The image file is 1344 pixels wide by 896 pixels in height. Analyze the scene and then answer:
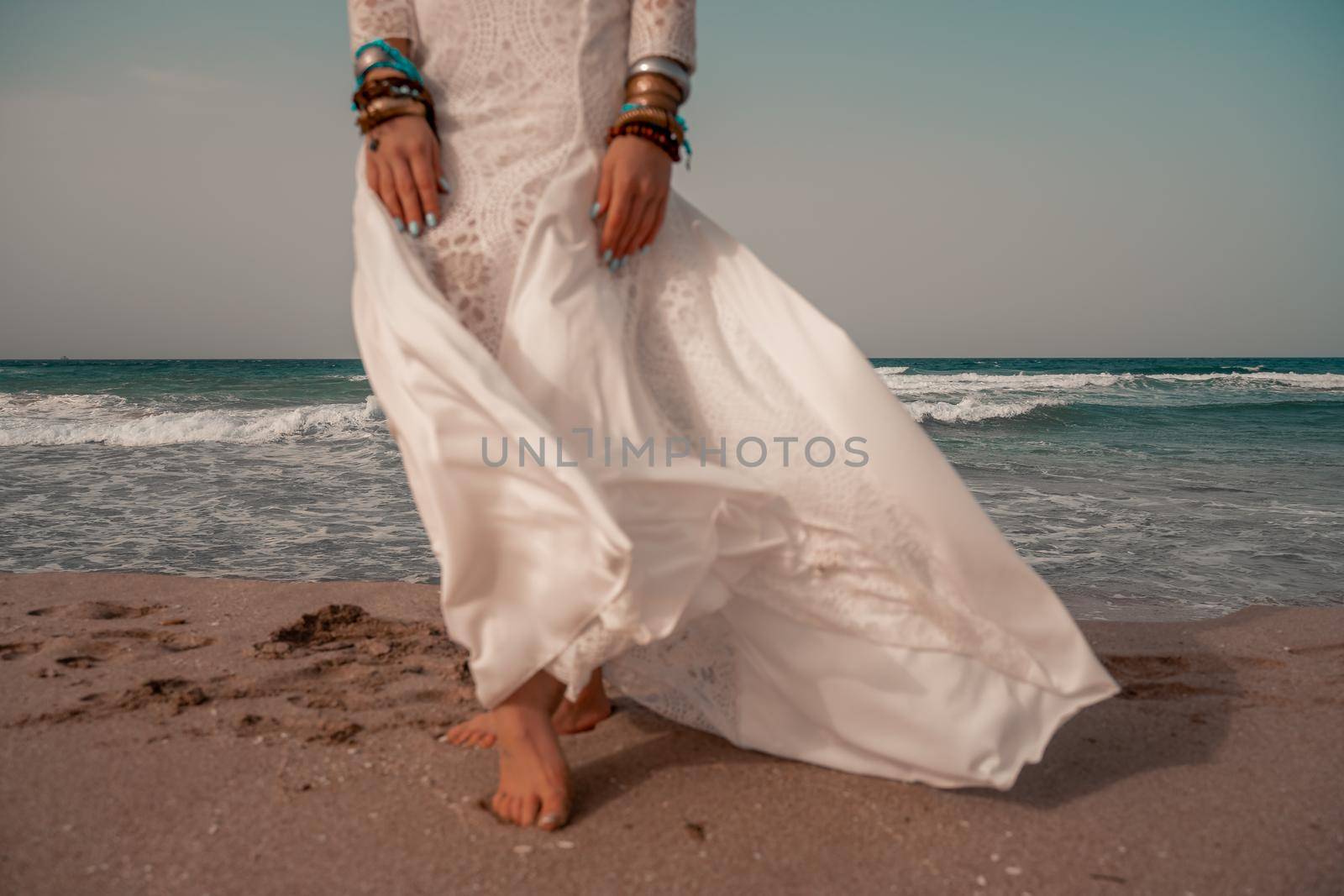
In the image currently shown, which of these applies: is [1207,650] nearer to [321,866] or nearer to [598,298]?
[598,298]

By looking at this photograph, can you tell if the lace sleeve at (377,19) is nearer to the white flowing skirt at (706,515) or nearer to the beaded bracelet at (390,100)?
the beaded bracelet at (390,100)

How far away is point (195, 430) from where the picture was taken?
9.78 metres

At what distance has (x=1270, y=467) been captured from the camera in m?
7.92

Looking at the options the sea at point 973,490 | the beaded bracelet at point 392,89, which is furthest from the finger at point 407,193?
the sea at point 973,490

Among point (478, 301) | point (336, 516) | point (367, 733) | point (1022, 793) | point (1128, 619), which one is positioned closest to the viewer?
point (478, 301)

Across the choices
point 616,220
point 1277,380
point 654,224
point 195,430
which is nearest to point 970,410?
point 195,430

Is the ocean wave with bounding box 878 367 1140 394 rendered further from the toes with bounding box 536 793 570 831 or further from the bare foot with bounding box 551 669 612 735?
the toes with bounding box 536 793 570 831

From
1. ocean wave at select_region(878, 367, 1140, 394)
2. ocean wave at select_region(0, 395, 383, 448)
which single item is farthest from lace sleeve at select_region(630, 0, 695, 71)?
ocean wave at select_region(878, 367, 1140, 394)

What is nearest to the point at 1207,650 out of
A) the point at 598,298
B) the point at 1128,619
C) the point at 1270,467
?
the point at 1128,619

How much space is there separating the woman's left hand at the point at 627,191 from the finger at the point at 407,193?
0.33 metres

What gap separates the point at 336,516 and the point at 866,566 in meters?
4.02

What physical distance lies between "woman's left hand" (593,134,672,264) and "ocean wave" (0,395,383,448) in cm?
847

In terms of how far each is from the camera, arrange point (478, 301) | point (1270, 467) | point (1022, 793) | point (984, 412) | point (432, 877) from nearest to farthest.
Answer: point (432, 877)
point (478, 301)
point (1022, 793)
point (1270, 467)
point (984, 412)

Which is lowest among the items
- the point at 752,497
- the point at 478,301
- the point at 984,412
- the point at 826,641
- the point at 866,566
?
the point at 984,412
